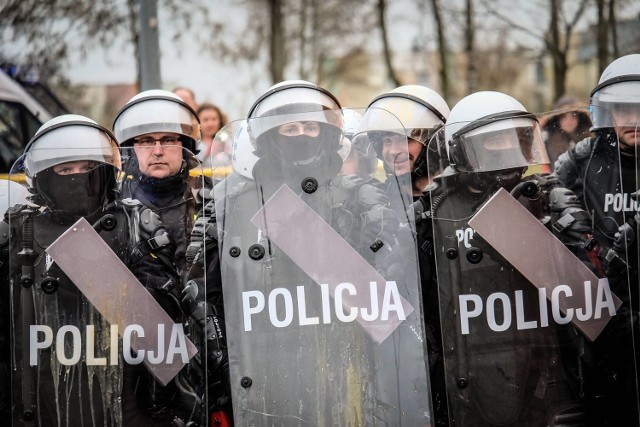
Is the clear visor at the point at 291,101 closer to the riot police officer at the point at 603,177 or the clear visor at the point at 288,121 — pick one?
the clear visor at the point at 288,121

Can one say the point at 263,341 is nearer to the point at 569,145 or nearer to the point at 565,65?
the point at 569,145

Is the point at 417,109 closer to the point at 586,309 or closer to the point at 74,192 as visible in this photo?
the point at 586,309

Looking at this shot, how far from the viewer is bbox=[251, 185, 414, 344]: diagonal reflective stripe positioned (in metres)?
3.28

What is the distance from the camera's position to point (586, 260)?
130 inches

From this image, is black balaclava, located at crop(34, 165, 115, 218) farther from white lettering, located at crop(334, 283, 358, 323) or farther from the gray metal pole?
the gray metal pole

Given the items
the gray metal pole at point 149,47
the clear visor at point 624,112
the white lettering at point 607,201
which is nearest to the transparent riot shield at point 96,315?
the white lettering at point 607,201

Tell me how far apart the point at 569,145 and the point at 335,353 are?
1180 mm

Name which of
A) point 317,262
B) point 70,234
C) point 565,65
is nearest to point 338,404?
point 317,262

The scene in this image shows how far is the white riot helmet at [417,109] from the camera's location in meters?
4.26

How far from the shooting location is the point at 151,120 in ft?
14.7

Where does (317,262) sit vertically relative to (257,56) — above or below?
below

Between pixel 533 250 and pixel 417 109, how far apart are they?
50.8 inches

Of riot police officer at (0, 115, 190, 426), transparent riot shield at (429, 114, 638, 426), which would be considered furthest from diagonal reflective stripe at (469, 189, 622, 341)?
riot police officer at (0, 115, 190, 426)

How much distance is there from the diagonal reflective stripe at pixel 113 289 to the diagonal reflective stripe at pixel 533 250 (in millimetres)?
1223
